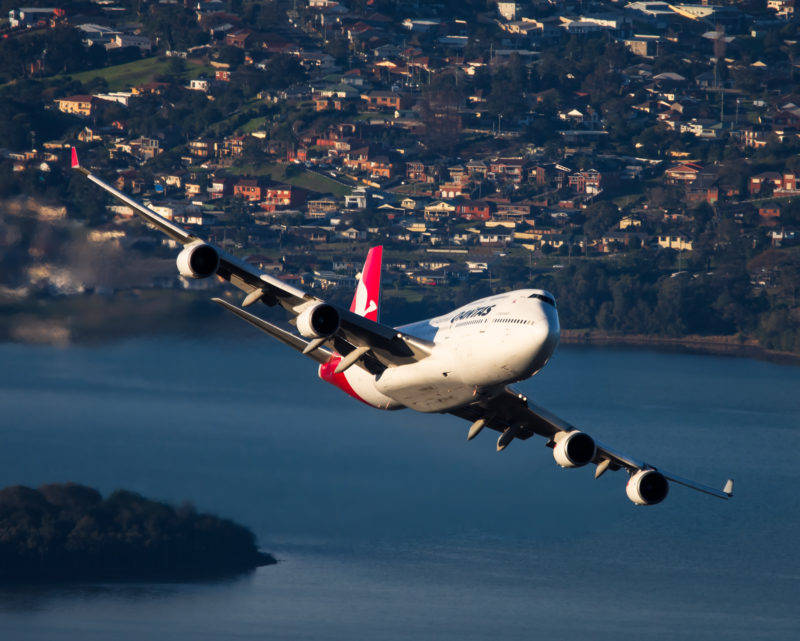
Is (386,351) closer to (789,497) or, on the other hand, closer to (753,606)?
(753,606)

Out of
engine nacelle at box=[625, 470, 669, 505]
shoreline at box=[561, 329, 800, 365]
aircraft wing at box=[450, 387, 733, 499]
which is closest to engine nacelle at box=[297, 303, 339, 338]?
aircraft wing at box=[450, 387, 733, 499]

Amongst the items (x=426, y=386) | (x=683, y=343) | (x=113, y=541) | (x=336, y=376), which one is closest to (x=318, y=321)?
(x=426, y=386)

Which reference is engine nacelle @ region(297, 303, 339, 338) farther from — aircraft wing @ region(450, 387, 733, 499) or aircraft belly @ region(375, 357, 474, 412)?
aircraft wing @ region(450, 387, 733, 499)

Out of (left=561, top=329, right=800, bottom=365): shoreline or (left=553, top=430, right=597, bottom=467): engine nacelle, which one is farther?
(left=561, top=329, right=800, bottom=365): shoreline

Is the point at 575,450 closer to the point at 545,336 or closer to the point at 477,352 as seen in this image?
the point at 477,352

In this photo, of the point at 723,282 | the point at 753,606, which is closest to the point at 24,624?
the point at 753,606

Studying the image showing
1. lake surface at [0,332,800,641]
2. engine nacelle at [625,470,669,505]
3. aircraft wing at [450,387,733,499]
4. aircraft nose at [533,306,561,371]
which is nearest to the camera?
aircraft nose at [533,306,561,371]
